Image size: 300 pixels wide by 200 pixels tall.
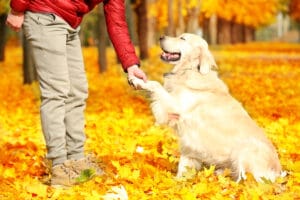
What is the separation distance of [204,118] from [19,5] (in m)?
1.73

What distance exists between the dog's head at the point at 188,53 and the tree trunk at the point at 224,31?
49.2m

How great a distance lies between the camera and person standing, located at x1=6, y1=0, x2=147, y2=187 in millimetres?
5121

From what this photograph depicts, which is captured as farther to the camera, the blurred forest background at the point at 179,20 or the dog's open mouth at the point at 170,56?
the blurred forest background at the point at 179,20

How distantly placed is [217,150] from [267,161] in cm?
42

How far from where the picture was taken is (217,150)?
5371mm

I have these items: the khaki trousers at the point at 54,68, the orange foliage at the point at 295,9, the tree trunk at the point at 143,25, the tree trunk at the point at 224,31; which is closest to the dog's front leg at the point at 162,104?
the khaki trousers at the point at 54,68

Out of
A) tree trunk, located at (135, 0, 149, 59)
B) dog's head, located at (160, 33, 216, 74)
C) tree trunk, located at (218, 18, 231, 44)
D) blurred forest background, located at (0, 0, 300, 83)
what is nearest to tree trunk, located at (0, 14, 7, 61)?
blurred forest background, located at (0, 0, 300, 83)

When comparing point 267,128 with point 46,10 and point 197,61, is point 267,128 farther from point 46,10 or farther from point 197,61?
point 46,10

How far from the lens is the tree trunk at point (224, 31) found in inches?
2155

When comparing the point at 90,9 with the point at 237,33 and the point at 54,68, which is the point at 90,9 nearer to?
the point at 54,68

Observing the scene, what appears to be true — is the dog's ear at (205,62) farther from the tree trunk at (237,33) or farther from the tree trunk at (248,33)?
the tree trunk at (248,33)

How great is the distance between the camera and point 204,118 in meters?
5.45

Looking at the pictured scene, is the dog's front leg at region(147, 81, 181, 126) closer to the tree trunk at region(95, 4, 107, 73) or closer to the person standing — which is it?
the person standing

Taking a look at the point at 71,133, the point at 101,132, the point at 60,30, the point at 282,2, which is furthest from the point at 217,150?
the point at 282,2
